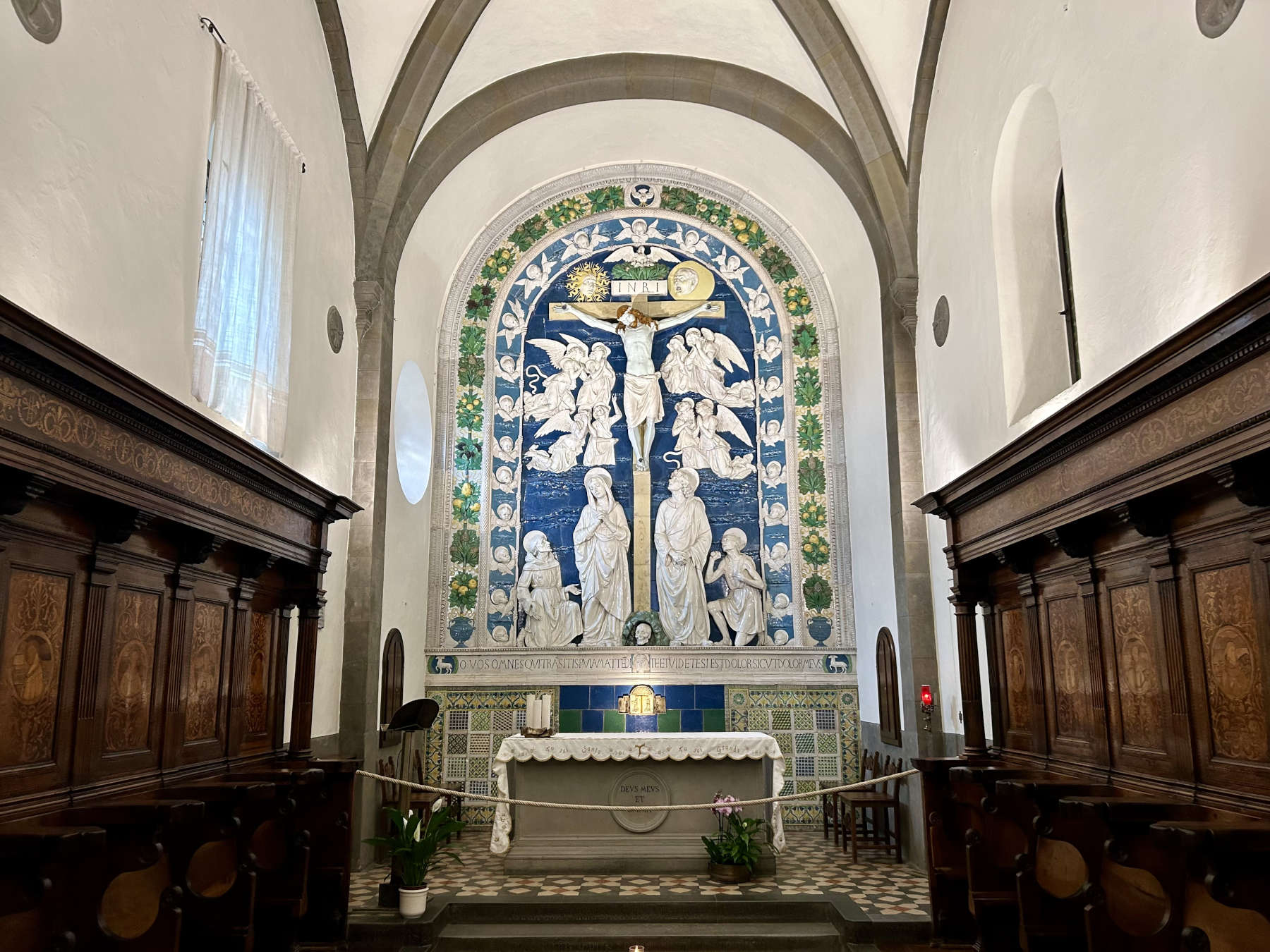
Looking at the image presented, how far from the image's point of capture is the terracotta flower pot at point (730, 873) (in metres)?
8.72

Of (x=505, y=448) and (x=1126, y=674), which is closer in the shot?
(x=1126, y=674)

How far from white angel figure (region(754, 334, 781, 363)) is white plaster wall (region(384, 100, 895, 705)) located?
3.09ft

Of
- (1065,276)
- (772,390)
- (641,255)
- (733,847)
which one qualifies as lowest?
(733,847)

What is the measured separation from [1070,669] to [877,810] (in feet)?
15.1

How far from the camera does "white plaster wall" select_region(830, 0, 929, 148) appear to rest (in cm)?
980

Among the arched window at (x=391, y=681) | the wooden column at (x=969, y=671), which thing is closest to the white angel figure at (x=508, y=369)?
the arched window at (x=391, y=681)

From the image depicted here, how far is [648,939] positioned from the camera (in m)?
7.45

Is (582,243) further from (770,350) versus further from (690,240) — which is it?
(770,350)

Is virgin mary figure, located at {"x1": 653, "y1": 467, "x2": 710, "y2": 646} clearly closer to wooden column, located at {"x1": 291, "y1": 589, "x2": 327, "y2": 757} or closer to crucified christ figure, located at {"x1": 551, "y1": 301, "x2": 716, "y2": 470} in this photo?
crucified christ figure, located at {"x1": 551, "y1": 301, "x2": 716, "y2": 470}

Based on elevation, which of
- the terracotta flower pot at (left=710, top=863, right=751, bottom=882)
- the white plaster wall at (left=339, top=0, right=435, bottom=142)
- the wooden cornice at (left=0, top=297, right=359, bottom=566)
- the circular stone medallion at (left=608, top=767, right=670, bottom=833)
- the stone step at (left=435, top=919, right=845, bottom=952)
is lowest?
the stone step at (left=435, top=919, right=845, bottom=952)

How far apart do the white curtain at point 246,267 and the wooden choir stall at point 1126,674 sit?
5527mm

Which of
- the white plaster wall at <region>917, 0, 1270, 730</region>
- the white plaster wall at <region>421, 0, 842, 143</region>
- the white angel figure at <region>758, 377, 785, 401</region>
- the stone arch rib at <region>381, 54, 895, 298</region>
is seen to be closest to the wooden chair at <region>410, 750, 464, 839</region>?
the white plaster wall at <region>917, 0, 1270, 730</region>

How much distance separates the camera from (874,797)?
33.3 feet

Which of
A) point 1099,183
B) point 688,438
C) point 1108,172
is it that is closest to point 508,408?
point 688,438
